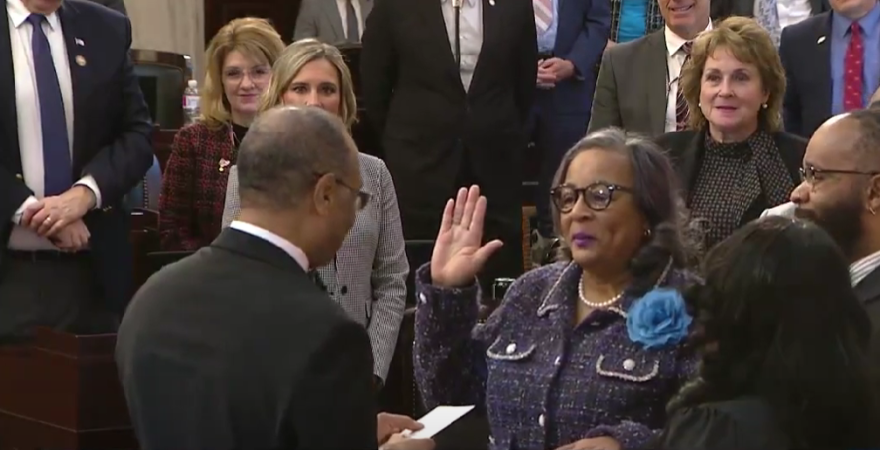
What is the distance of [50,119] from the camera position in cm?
454

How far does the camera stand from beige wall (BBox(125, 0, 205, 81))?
9008mm

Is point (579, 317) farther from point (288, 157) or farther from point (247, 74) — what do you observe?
point (247, 74)

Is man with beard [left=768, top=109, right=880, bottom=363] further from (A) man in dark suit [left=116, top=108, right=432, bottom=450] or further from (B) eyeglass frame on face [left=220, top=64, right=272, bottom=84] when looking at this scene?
(B) eyeglass frame on face [left=220, top=64, right=272, bottom=84]

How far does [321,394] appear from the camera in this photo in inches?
95.0

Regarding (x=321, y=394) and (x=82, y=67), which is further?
(x=82, y=67)

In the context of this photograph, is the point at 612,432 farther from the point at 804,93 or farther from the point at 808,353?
the point at 804,93

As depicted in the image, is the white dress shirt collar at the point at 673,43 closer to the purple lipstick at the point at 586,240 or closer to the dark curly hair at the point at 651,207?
the dark curly hair at the point at 651,207

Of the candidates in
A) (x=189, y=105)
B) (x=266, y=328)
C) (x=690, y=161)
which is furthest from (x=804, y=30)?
(x=266, y=328)

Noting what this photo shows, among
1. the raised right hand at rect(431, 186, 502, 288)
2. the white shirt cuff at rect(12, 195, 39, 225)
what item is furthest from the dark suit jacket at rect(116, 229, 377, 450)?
the white shirt cuff at rect(12, 195, 39, 225)

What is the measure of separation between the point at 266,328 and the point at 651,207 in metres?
1.11

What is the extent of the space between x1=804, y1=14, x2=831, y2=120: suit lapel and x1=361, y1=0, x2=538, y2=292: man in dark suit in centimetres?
111

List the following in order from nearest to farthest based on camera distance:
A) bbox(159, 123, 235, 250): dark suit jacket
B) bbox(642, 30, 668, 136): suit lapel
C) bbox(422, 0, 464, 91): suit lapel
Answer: bbox(159, 123, 235, 250): dark suit jacket
bbox(642, 30, 668, 136): suit lapel
bbox(422, 0, 464, 91): suit lapel

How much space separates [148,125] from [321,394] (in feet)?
8.47

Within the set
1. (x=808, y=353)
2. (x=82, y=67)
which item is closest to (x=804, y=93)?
(x=82, y=67)
